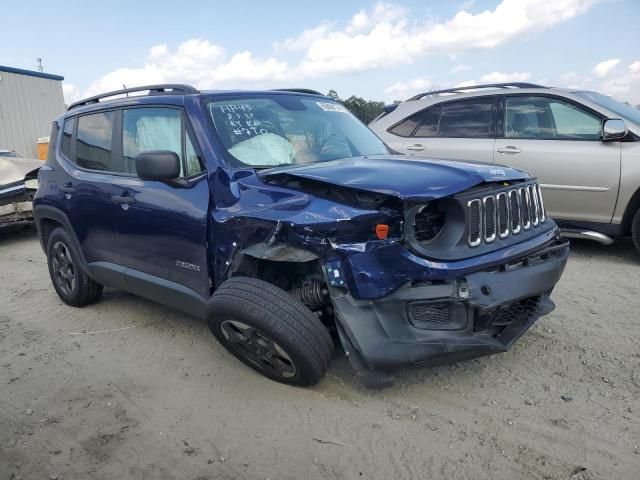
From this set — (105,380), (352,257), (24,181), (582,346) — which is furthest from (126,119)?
(24,181)

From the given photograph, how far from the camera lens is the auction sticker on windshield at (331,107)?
4146 millimetres

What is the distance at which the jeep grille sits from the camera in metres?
2.75

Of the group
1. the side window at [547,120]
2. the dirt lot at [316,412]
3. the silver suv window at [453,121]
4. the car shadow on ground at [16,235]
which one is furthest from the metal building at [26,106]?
the side window at [547,120]

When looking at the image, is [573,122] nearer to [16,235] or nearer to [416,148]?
[416,148]

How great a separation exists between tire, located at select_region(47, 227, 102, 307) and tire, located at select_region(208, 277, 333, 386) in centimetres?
213

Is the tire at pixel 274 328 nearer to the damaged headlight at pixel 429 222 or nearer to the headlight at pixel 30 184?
the damaged headlight at pixel 429 222

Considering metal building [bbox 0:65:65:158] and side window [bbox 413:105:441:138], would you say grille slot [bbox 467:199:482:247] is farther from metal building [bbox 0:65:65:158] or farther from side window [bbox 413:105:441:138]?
metal building [bbox 0:65:65:158]

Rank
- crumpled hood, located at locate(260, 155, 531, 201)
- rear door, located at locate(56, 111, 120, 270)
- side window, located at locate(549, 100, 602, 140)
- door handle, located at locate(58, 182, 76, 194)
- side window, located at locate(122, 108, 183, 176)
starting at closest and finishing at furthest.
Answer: crumpled hood, located at locate(260, 155, 531, 201), side window, located at locate(122, 108, 183, 176), rear door, located at locate(56, 111, 120, 270), door handle, located at locate(58, 182, 76, 194), side window, located at locate(549, 100, 602, 140)

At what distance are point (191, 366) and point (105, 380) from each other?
1.76 feet

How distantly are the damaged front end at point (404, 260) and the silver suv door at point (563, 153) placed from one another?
9.52ft

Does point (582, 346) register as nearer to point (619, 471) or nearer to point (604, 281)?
point (619, 471)

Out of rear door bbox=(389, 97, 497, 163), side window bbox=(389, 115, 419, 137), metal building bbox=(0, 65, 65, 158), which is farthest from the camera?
metal building bbox=(0, 65, 65, 158)

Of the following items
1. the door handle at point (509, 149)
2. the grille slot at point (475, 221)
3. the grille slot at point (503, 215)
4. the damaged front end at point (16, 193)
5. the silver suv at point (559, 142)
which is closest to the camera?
the grille slot at point (475, 221)

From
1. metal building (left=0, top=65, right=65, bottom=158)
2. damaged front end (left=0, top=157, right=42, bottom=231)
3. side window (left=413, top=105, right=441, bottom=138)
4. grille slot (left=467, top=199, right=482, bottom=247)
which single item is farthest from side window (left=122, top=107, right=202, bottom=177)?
metal building (left=0, top=65, right=65, bottom=158)
